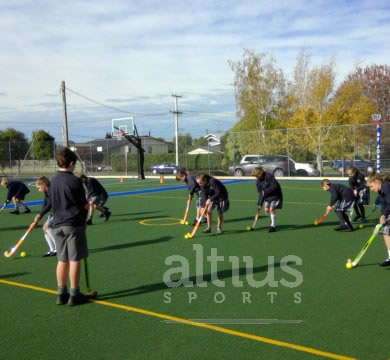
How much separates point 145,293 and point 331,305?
7.62 ft

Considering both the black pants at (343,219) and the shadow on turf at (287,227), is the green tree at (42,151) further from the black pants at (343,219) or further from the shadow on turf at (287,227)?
the black pants at (343,219)

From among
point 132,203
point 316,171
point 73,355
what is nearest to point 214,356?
point 73,355

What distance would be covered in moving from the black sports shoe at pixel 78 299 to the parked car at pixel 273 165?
25.8 m

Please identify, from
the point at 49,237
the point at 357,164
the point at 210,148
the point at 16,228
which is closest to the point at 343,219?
the point at 49,237

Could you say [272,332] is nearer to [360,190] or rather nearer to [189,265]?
[189,265]

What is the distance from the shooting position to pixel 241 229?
422 inches

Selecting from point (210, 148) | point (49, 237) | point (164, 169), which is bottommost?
point (49, 237)

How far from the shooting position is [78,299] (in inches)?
219

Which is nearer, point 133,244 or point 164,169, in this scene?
point 133,244

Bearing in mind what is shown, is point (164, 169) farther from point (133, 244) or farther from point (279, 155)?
point (133, 244)

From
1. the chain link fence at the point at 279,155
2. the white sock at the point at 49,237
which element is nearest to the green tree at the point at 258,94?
the chain link fence at the point at 279,155

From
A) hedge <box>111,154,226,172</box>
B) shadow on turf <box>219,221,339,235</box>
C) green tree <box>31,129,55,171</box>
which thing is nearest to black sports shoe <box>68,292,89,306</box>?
shadow on turf <box>219,221,339,235</box>

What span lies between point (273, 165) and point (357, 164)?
551 cm

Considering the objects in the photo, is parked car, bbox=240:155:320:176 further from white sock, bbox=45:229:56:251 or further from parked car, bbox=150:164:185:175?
white sock, bbox=45:229:56:251
